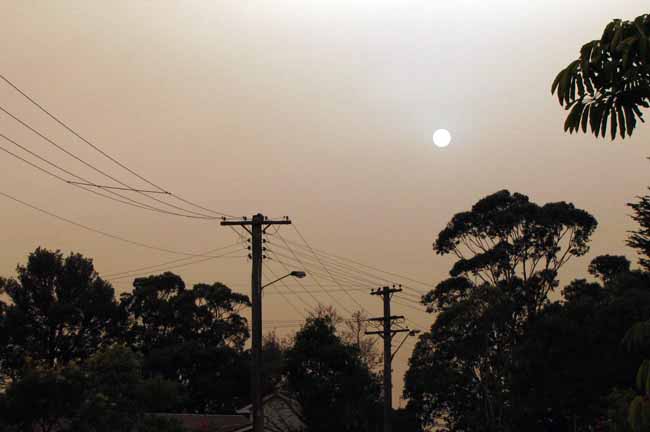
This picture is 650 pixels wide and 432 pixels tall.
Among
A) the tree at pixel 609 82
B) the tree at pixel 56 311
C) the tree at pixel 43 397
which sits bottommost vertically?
the tree at pixel 43 397

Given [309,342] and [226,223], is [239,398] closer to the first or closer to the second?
[309,342]

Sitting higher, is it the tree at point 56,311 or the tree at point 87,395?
the tree at point 56,311

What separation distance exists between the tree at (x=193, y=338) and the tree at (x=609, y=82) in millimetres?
72343

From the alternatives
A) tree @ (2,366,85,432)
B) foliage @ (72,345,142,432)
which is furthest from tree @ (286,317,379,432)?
tree @ (2,366,85,432)

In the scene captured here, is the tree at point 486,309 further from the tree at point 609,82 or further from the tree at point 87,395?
the tree at point 609,82

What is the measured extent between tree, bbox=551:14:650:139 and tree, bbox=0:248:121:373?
70648mm

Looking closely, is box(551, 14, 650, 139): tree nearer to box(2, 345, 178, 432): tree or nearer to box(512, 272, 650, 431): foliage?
box(2, 345, 178, 432): tree

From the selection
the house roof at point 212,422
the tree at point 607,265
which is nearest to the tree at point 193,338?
the house roof at point 212,422

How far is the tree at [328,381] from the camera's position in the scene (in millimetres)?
48906

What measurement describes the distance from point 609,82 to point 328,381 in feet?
144

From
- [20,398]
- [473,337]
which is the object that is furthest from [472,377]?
[20,398]

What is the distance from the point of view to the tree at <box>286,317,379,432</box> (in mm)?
48906

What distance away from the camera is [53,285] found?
7625 centimetres

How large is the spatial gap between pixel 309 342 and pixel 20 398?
78.8 ft
